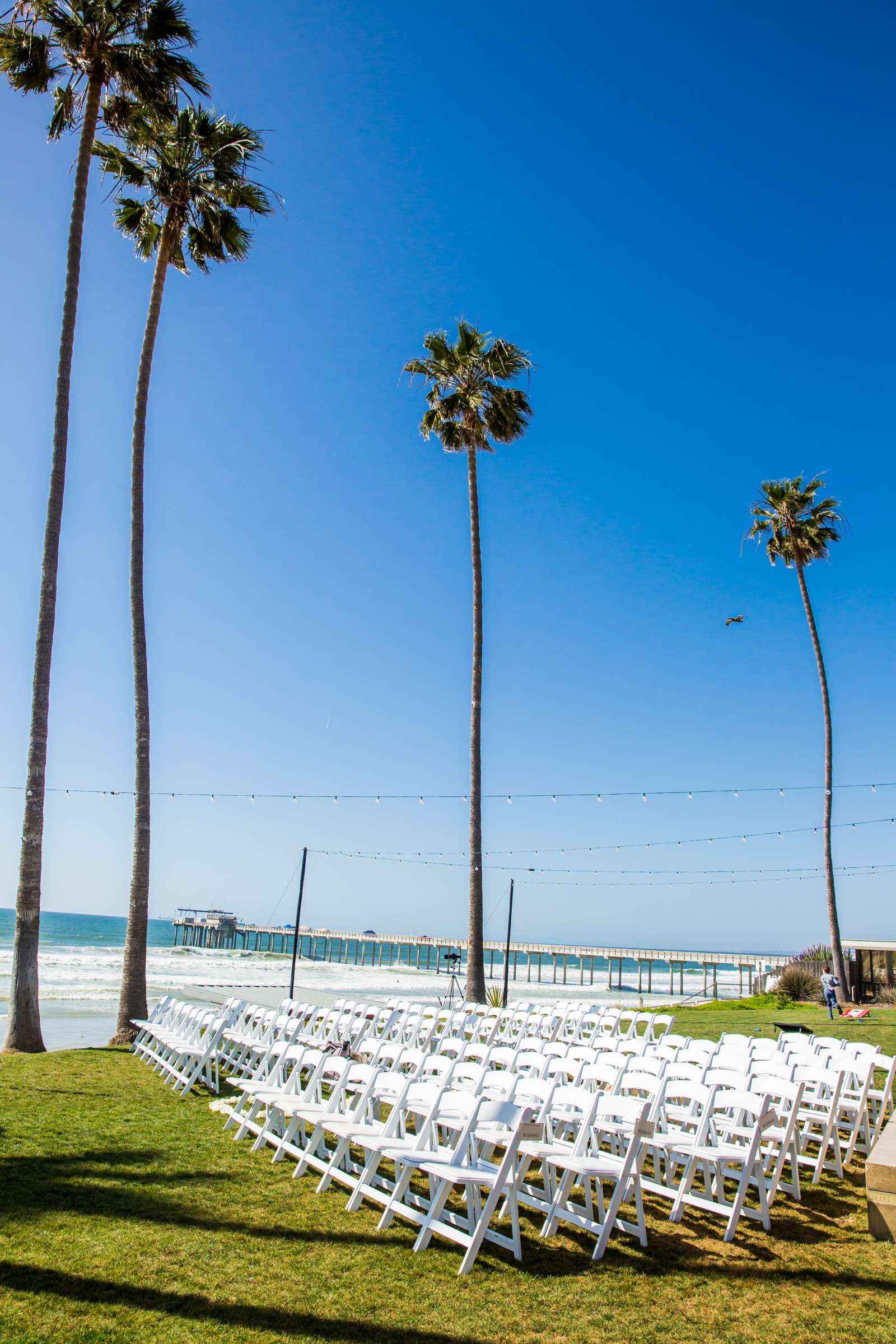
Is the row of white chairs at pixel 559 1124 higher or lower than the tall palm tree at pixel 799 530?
lower

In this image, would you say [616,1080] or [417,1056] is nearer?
[616,1080]

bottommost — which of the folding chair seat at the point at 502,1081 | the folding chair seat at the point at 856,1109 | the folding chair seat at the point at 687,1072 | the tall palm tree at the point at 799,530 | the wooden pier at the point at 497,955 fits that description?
the wooden pier at the point at 497,955

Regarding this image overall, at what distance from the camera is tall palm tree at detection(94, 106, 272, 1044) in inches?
496

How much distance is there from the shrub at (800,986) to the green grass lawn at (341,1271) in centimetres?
1817

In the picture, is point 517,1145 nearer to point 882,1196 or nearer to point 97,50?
point 882,1196

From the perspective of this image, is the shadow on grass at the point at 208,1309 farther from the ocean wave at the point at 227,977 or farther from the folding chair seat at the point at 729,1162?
the ocean wave at the point at 227,977

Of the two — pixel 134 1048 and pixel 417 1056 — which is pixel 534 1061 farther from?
pixel 134 1048

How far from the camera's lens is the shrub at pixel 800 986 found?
22422 millimetres

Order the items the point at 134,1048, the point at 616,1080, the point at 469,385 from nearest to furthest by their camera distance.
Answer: the point at 616,1080 → the point at 134,1048 → the point at 469,385

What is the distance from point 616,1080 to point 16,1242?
3462 millimetres

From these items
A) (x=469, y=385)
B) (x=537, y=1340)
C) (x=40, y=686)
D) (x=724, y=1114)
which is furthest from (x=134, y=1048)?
(x=469, y=385)

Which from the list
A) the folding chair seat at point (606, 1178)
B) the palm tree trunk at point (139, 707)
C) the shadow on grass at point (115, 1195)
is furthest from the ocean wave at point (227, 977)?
the folding chair seat at point (606, 1178)

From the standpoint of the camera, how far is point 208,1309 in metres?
3.54

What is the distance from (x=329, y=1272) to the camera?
3986mm
